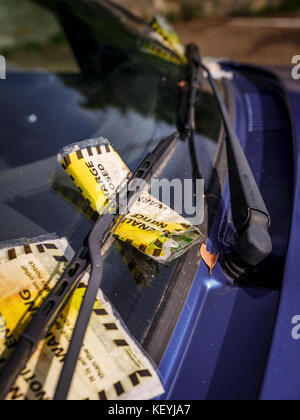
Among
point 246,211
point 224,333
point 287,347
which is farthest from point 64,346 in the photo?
point 246,211

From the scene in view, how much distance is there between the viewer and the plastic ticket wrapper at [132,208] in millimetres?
1056

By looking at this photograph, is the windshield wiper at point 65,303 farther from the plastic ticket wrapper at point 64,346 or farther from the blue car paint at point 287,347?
the blue car paint at point 287,347

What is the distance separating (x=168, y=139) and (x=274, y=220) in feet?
1.72

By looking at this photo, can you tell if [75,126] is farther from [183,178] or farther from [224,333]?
[224,333]

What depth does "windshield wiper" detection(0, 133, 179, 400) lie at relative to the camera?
0.80 m

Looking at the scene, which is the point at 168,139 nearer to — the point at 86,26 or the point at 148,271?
the point at 148,271

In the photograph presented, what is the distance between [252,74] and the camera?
7.61 feet

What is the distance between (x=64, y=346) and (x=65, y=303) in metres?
0.11

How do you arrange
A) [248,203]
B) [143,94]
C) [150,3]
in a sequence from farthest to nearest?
1. [150,3]
2. [143,94]
3. [248,203]

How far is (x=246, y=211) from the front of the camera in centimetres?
118

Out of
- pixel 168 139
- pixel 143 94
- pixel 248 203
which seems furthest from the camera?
pixel 143 94

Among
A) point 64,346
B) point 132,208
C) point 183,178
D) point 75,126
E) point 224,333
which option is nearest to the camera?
point 64,346

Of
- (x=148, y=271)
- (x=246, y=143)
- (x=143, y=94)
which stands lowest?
(x=148, y=271)
